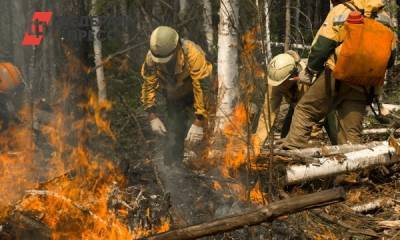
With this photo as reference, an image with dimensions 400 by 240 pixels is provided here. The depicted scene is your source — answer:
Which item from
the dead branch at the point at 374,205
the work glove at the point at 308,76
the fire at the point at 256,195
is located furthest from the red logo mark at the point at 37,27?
the dead branch at the point at 374,205

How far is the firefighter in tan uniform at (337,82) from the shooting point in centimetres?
533

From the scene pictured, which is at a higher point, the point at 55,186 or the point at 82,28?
the point at 82,28

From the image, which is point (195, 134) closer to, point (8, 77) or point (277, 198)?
point (277, 198)

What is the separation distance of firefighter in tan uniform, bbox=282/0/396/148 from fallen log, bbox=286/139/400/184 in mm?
471

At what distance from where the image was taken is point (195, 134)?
21.9ft

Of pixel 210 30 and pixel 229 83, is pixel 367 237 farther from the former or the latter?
pixel 210 30

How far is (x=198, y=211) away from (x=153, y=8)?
12.7 m

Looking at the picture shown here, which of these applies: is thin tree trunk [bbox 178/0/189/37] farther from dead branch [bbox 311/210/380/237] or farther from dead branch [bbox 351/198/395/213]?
dead branch [bbox 311/210/380/237]

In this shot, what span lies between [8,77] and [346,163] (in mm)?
5059

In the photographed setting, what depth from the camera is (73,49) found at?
32.7 ft

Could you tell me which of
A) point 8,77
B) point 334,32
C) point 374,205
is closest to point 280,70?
point 334,32

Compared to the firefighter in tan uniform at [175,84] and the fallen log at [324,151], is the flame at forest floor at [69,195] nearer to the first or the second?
the firefighter in tan uniform at [175,84]

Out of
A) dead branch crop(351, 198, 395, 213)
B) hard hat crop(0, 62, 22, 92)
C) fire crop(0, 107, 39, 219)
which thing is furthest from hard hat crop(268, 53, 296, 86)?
hard hat crop(0, 62, 22, 92)

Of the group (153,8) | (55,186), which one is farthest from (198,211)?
(153,8)
